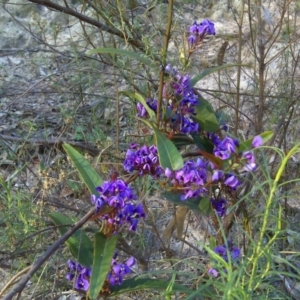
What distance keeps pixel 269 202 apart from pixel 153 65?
61 cm

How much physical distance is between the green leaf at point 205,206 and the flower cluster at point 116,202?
23 cm

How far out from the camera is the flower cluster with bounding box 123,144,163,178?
2018mm

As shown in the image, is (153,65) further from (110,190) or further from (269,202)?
(269,202)

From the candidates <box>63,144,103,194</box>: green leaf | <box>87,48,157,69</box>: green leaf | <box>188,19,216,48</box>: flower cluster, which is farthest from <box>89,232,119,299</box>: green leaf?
<box>188,19,216,48</box>: flower cluster

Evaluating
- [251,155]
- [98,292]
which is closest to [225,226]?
[251,155]

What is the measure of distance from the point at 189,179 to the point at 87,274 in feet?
1.39

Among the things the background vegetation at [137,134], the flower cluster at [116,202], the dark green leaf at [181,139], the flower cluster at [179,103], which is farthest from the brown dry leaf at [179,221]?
the flower cluster at [116,202]

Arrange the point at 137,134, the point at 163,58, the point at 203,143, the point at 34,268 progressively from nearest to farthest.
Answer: the point at 34,268, the point at 163,58, the point at 203,143, the point at 137,134

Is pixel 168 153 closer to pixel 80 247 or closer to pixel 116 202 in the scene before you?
pixel 116 202

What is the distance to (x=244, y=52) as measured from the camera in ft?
14.3

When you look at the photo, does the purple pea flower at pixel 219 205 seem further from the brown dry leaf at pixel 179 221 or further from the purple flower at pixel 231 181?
the brown dry leaf at pixel 179 221

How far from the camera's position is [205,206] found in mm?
2068

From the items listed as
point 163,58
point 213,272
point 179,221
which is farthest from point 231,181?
point 179,221

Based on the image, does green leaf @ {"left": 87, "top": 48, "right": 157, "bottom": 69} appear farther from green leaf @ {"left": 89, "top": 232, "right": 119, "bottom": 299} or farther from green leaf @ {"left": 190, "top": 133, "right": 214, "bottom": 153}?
green leaf @ {"left": 89, "top": 232, "right": 119, "bottom": 299}
